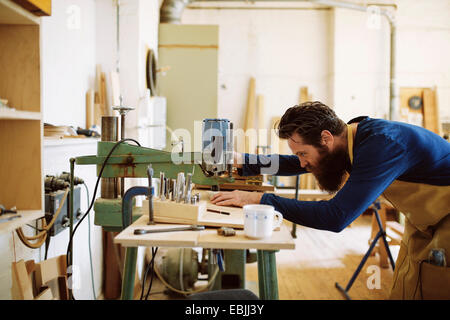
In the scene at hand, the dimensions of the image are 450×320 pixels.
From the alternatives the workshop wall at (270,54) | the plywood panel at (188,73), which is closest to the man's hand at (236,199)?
the plywood panel at (188,73)

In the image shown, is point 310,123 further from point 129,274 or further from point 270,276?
point 129,274

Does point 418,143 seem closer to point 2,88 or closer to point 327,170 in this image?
point 327,170

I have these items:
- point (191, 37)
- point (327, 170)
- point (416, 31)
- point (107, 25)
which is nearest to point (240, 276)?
point (327, 170)

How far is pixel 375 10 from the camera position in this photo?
189 inches

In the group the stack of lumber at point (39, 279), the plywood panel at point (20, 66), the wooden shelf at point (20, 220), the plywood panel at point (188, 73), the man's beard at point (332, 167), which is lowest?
the stack of lumber at point (39, 279)

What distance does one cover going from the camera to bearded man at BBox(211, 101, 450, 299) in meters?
1.22

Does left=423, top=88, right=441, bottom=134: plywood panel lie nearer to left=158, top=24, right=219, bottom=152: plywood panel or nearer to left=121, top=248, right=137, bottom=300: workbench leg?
left=158, top=24, right=219, bottom=152: plywood panel

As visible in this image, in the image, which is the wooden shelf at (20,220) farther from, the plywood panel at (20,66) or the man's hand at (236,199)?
the man's hand at (236,199)

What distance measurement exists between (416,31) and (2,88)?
17.3 feet

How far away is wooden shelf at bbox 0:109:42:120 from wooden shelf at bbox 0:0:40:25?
0.27 metres

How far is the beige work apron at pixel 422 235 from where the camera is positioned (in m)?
1.38

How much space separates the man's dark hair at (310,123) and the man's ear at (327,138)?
1 centimetres

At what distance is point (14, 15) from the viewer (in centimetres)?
105

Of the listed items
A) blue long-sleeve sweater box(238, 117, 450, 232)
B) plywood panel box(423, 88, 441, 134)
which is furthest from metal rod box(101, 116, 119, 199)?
plywood panel box(423, 88, 441, 134)
